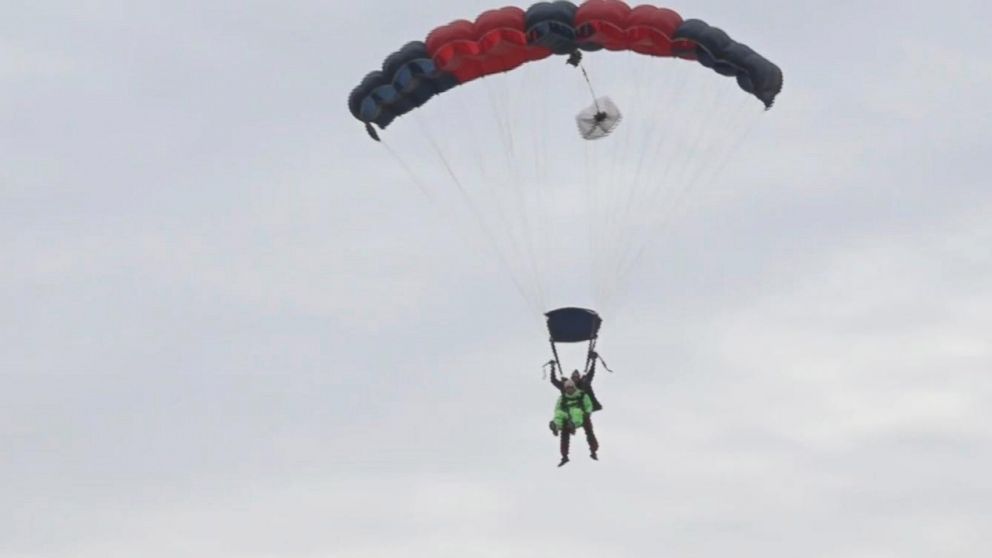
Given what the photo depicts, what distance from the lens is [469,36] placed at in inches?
4149

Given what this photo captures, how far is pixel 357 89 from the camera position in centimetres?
10612

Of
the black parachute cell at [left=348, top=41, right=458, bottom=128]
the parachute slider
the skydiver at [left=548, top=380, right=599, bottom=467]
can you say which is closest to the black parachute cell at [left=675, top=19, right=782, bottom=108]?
the parachute slider

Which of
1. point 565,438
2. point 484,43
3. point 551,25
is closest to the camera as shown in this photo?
point 551,25

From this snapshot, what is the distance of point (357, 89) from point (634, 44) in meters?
4.16

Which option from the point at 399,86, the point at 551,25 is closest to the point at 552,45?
the point at 551,25

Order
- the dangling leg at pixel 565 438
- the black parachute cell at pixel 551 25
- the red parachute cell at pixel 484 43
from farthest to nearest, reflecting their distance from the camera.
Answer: the dangling leg at pixel 565 438, the red parachute cell at pixel 484 43, the black parachute cell at pixel 551 25

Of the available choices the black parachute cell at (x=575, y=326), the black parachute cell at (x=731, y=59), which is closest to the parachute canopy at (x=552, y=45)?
the black parachute cell at (x=731, y=59)

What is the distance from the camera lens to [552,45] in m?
105

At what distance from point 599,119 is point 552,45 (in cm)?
146

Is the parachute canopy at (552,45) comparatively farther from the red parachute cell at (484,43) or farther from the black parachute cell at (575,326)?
the black parachute cell at (575,326)

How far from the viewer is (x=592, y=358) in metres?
105

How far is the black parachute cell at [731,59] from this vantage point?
10506 centimetres

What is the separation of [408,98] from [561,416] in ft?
17.0

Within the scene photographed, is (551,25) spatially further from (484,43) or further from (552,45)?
(484,43)
